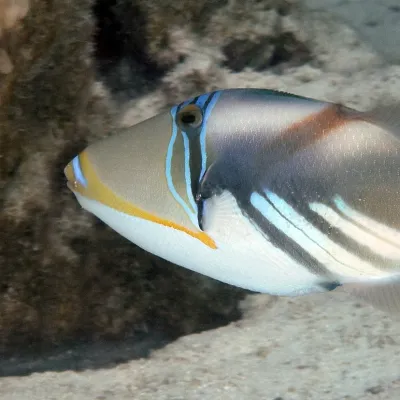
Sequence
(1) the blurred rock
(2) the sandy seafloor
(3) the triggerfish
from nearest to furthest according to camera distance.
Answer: (3) the triggerfish < (1) the blurred rock < (2) the sandy seafloor

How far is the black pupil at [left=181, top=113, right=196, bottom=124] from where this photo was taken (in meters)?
0.64

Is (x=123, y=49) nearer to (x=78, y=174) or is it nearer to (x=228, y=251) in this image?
(x=78, y=174)

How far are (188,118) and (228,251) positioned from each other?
0.19 meters

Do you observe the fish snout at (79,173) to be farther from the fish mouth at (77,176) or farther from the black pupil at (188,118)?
the black pupil at (188,118)

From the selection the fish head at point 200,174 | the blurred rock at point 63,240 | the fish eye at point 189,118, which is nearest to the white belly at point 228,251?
the fish head at point 200,174

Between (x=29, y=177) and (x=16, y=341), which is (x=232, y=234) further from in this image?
(x=16, y=341)

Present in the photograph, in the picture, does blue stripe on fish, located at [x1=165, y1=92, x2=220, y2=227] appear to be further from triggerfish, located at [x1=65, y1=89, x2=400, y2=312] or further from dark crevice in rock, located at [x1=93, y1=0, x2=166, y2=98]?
dark crevice in rock, located at [x1=93, y1=0, x2=166, y2=98]

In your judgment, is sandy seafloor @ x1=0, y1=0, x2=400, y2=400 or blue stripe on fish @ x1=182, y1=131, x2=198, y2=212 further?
sandy seafloor @ x1=0, y1=0, x2=400, y2=400

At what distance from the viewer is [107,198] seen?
2.21 feet

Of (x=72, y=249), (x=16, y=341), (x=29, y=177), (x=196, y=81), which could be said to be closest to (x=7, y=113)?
(x=29, y=177)

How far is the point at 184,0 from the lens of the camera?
4.27 feet

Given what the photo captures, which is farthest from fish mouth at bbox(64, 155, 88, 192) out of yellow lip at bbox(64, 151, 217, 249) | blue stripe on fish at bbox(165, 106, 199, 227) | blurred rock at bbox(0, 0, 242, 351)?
blurred rock at bbox(0, 0, 242, 351)

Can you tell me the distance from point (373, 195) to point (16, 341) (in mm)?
1031

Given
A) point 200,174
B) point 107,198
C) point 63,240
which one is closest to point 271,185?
point 200,174
